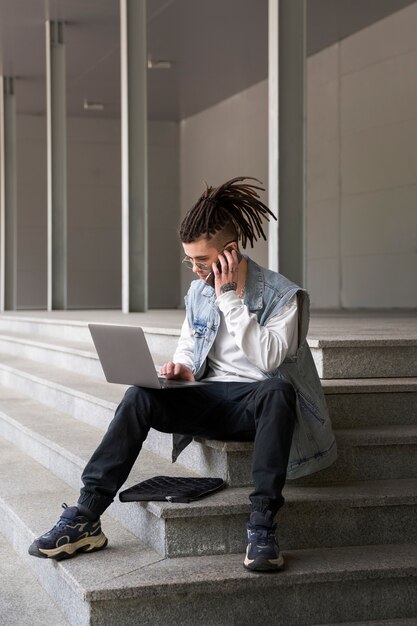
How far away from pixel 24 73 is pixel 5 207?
2.18m

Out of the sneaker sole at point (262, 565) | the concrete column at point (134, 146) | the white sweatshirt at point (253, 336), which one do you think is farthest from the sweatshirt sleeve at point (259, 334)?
the concrete column at point (134, 146)

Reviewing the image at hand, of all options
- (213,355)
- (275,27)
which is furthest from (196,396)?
(275,27)

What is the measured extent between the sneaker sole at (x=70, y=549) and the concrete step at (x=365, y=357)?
48.7 inches

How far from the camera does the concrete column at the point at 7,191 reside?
50.5 feet

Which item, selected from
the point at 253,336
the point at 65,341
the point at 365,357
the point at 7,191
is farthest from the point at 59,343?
the point at 7,191

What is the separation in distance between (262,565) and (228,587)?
125mm

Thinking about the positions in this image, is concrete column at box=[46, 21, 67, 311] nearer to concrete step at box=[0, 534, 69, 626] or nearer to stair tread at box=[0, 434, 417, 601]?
concrete step at box=[0, 534, 69, 626]

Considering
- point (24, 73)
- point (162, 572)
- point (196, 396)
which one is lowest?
point (162, 572)

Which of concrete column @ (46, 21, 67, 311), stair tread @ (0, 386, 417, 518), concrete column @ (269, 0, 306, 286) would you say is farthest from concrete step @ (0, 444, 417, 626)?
concrete column @ (46, 21, 67, 311)

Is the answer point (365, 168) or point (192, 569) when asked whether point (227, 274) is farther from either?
point (365, 168)

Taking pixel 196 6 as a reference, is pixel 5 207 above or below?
below

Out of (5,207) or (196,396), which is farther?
(5,207)

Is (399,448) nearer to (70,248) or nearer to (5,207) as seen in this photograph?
(5,207)

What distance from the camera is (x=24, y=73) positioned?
49.3ft
